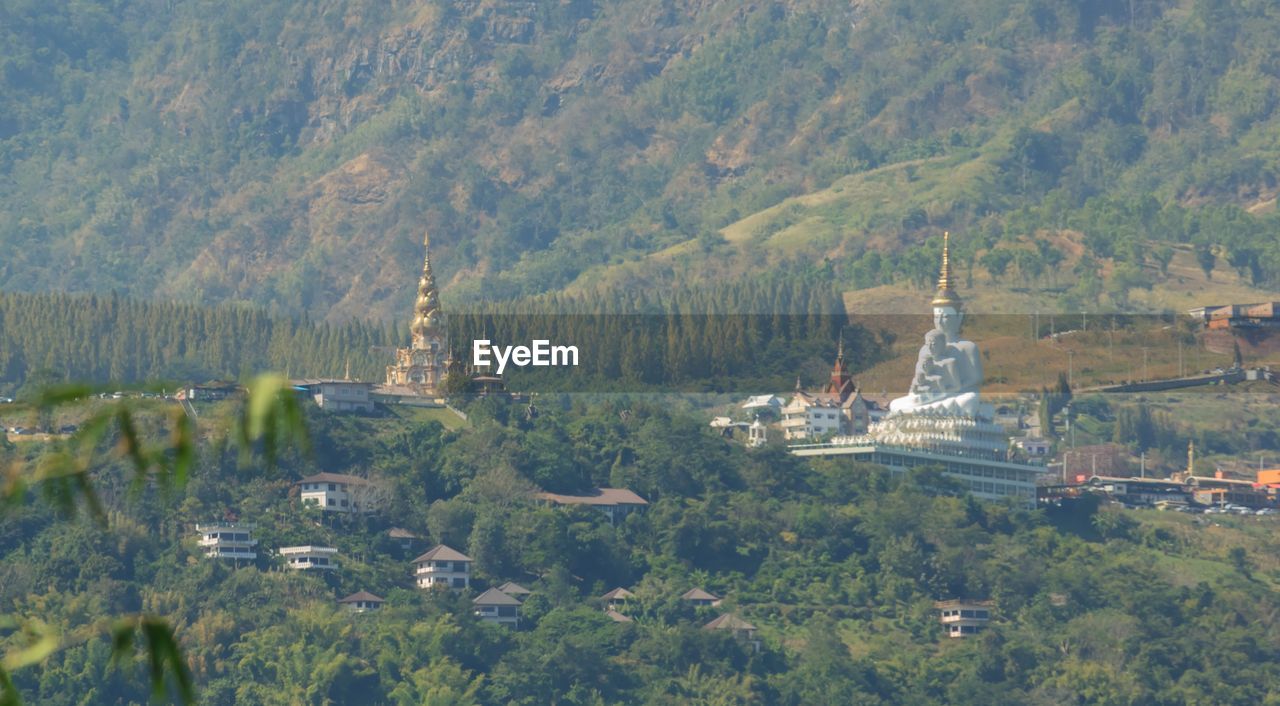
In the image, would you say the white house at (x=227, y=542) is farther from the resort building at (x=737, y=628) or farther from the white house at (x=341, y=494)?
the resort building at (x=737, y=628)

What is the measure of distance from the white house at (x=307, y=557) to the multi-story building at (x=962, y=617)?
763 inches

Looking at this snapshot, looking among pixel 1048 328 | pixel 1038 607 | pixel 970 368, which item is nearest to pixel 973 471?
pixel 970 368

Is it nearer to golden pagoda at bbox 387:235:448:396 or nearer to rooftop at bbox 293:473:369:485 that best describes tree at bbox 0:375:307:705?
rooftop at bbox 293:473:369:485

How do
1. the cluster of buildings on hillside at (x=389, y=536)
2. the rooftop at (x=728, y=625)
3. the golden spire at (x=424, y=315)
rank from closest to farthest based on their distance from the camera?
the rooftop at (x=728, y=625) < the cluster of buildings on hillside at (x=389, y=536) < the golden spire at (x=424, y=315)

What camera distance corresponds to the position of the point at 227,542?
107 meters

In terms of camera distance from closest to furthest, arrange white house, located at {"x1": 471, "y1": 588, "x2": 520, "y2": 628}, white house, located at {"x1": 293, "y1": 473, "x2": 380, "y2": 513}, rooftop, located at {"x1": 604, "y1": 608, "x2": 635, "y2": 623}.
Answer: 1. rooftop, located at {"x1": 604, "y1": 608, "x2": 635, "y2": 623}
2. white house, located at {"x1": 471, "y1": 588, "x2": 520, "y2": 628}
3. white house, located at {"x1": 293, "y1": 473, "x2": 380, "y2": 513}

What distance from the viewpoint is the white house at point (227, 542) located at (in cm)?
10706

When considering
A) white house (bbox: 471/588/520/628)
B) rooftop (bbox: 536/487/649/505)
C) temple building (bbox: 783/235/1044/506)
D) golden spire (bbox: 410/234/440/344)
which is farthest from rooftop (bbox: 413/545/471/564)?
golden spire (bbox: 410/234/440/344)

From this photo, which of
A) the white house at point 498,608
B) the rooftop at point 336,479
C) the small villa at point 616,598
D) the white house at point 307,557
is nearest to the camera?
the white house at point 498,608

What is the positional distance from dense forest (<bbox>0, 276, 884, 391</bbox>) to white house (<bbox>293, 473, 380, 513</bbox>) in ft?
67.5

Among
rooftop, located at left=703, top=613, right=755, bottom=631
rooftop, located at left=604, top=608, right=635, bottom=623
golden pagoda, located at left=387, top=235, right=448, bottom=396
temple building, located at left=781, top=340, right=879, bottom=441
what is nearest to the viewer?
rooftop, located at left=703, top=613, right=755, bottom=631

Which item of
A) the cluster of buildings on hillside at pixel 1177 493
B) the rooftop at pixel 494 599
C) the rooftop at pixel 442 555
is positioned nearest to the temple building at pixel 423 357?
the rooftop at pixel 442 555

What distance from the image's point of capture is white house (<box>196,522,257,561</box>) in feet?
351

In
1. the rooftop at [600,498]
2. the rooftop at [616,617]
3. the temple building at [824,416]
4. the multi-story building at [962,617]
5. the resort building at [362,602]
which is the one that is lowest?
the multi-story building at [962,617]
